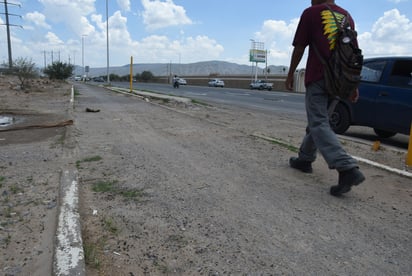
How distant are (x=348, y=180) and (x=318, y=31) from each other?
1.52 meters

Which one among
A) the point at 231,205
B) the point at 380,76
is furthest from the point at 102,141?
the point at 380,76

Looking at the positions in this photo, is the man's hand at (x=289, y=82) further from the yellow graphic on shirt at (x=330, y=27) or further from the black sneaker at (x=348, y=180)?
the black sneaker at (x=348, y=180)

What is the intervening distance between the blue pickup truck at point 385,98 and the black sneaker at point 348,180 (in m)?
3.98

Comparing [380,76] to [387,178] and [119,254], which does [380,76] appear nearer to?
[387,178]

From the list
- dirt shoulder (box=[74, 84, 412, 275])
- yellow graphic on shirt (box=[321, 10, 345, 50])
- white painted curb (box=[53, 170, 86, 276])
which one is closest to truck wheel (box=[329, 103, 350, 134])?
dirt shoulder (box=[74, 84, 412, 275])

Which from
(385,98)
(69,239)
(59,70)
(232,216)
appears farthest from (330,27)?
(59,70)

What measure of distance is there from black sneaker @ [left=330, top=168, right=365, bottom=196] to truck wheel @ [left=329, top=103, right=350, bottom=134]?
4.68 m

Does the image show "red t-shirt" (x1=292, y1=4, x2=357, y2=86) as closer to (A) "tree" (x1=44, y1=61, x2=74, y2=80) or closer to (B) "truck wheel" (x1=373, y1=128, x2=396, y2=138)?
(B) "truck wheel" (x1=373, y1=128, x2=396, y2=138)

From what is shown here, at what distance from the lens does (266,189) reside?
392 centimetres

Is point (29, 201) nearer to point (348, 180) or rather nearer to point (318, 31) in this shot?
point (348, 180)

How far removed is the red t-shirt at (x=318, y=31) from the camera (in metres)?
3.68

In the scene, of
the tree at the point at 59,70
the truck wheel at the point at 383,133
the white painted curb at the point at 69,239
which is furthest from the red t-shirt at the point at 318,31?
the tree at the point at 59,70

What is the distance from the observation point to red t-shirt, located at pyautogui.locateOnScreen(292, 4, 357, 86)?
3682mm

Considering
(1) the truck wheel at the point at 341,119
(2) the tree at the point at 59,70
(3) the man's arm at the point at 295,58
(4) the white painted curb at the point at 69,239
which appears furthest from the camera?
(2) the tree at the point at 59,70
